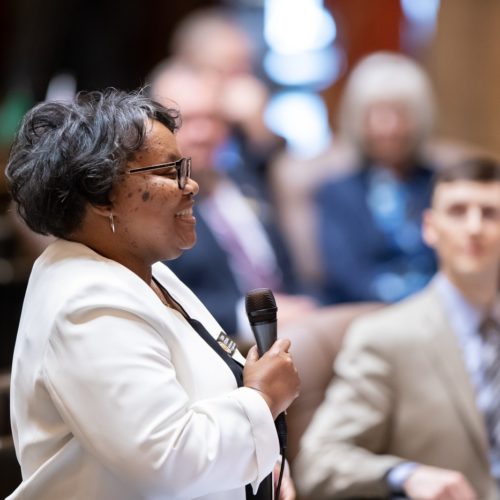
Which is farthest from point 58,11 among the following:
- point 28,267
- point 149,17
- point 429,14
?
point 28,267

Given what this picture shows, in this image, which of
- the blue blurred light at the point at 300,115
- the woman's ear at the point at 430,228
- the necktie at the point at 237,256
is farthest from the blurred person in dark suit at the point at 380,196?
the blue blurred light at the point at 300,115

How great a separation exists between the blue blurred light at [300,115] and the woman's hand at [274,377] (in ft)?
13.4

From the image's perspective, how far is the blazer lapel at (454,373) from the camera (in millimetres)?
2311

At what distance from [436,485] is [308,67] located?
154 inches

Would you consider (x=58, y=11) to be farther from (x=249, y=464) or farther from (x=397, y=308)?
(x=249, y=464)

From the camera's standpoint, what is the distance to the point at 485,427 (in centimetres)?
233

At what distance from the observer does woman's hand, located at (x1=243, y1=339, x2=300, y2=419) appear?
141cm

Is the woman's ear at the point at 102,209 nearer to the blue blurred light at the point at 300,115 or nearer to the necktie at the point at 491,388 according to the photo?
the necktie at the point at 491,388

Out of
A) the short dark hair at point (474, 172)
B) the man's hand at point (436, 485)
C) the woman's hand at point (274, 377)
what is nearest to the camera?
the woman's hand at point (274, 377)

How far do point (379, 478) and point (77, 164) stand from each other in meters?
1.09

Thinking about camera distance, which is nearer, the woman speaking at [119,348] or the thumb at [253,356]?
the woman speaking at [119,348]

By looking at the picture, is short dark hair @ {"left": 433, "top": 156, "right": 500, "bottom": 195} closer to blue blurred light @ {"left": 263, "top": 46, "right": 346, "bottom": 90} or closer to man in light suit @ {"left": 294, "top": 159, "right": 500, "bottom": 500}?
man in light suit @ {"left": 294, "top": 159, "right": 500, "bottom": 500}

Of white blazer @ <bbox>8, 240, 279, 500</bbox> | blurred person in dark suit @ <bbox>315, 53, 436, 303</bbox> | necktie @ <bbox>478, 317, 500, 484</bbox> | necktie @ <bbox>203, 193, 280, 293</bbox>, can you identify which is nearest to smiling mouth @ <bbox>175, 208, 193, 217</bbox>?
white blazer @ <bbox>8, 240, 279, 500</bbox>

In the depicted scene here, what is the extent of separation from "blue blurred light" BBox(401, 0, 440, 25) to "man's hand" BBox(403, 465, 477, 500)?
3.51m
